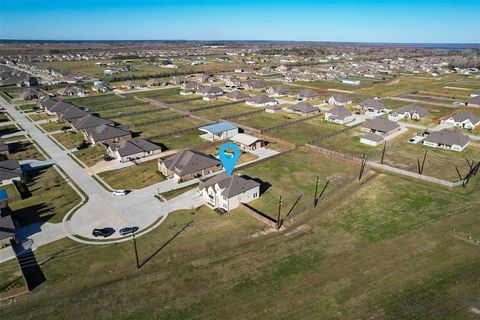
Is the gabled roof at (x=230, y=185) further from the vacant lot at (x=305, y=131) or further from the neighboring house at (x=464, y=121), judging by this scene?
the neighboring house at (x=464, y=121)

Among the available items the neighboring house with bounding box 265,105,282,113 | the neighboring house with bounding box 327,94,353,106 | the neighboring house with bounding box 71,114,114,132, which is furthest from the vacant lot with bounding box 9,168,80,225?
the neighboring house with bounding box 327,94,353,106

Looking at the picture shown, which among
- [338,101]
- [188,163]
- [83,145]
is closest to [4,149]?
[83,145]

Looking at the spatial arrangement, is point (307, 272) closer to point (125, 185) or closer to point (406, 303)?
point (406, 303)

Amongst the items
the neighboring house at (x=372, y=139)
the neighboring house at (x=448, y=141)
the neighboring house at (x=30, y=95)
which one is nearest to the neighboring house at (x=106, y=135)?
the neighboring house at (x=372, y=139)

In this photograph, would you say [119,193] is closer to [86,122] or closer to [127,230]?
[127,230]

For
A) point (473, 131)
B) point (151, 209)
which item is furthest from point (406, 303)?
point (473, 131)
